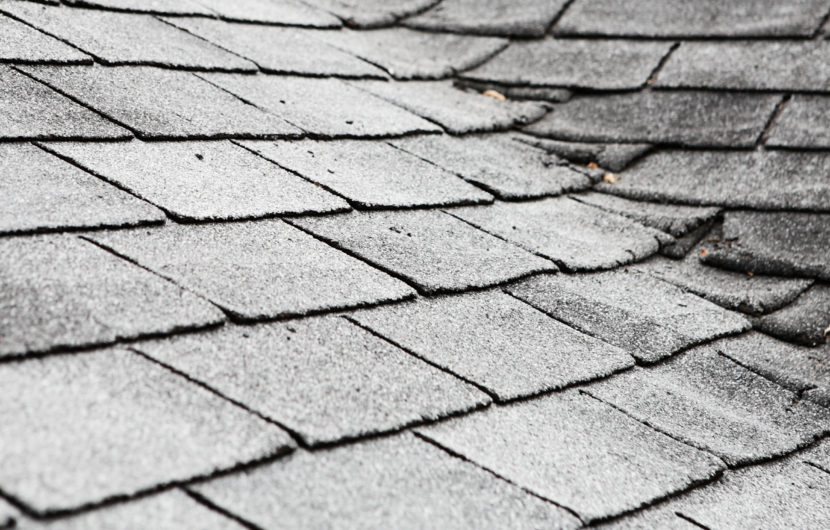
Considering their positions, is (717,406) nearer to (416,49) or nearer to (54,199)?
(54,199)

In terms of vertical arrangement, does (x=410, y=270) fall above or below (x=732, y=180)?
below

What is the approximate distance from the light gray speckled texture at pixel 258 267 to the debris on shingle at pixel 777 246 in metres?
1.12

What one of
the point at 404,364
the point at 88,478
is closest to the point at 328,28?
the point at 404,364

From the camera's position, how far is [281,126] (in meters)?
1.92

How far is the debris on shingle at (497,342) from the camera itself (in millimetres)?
1354

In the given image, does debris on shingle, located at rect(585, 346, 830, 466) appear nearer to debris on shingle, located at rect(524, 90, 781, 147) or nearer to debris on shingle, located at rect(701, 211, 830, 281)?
debris on shingle, located at rect(701, 211, 830, 281)

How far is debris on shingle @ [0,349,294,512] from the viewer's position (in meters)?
0.84

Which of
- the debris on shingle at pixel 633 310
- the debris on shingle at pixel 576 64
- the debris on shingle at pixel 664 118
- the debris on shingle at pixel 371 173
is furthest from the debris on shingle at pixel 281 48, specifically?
the debris on shingle at pixel 633 310

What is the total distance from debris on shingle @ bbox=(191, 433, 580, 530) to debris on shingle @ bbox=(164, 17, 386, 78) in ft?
4.74

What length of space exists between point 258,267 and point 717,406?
3.23 ft

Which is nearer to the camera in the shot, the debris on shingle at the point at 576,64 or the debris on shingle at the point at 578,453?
the debris on shingle at the point at 578,453

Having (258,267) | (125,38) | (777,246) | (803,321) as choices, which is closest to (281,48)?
(125,38)

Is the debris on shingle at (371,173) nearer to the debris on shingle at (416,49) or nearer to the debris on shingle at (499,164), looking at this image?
the debris on shingle at (499,164)

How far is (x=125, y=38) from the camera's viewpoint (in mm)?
1974
